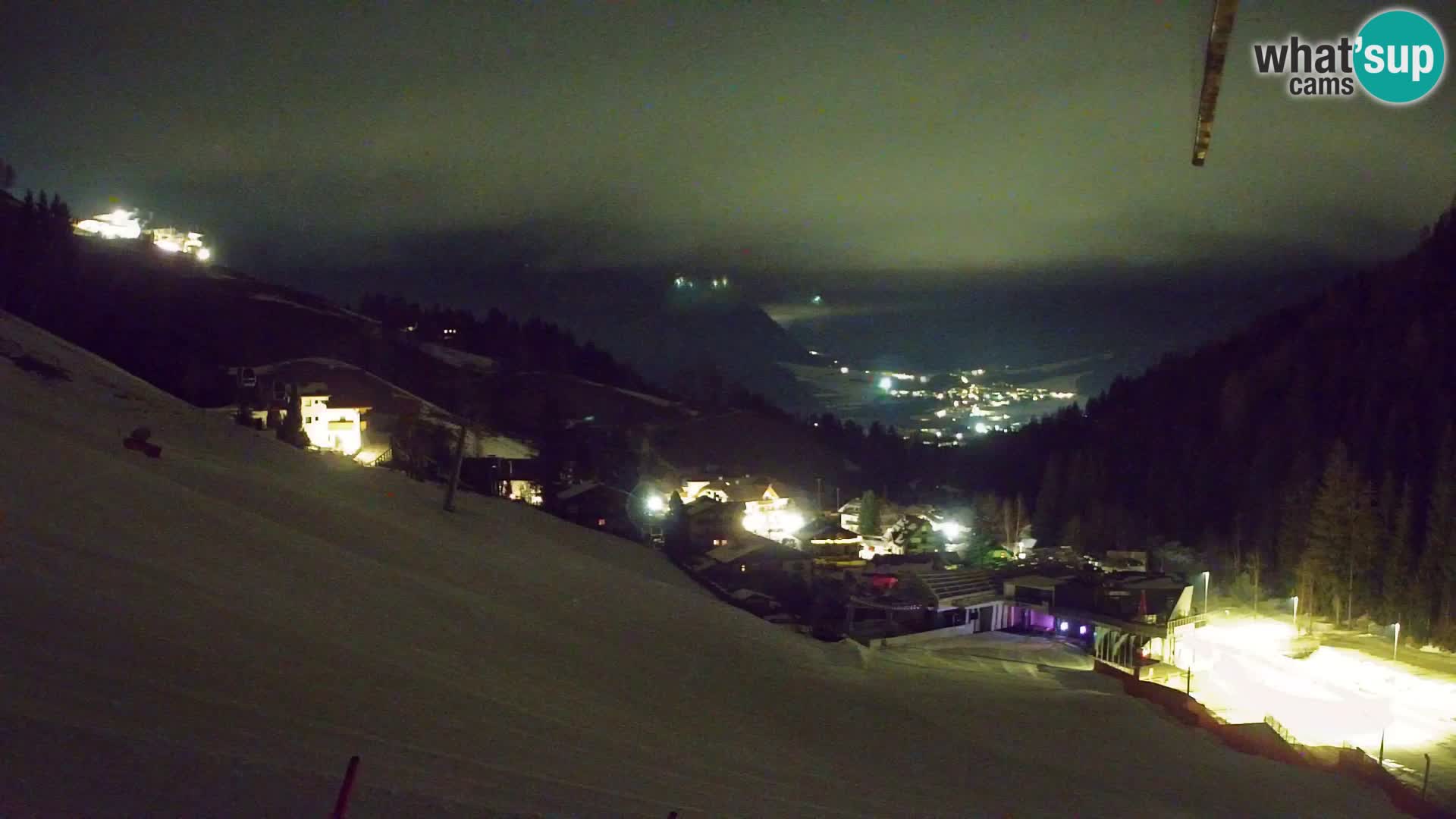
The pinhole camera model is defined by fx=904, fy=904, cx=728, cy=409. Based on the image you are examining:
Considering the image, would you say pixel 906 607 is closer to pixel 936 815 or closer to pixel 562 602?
pixel 562 602

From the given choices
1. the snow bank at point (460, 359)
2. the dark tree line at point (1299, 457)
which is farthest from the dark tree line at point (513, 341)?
the dark tree line at point (1299, 457)

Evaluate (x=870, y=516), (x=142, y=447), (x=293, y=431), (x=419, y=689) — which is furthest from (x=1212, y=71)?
(x=870, y=516)

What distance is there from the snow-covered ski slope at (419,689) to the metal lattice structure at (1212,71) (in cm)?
741

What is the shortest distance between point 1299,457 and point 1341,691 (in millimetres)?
28085

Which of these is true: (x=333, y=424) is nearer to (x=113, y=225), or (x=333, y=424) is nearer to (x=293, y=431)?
(x=293, y=431)

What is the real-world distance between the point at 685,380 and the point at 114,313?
6538cm

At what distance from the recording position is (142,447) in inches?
455

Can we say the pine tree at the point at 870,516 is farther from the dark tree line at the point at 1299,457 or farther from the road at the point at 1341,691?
the road at the point at 1341,691

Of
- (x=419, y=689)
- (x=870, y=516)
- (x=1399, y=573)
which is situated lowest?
(x=419, y=689)

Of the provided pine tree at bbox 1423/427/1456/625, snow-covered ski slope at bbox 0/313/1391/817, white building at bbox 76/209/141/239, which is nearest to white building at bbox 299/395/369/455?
snow-covered ski slope at bbox 0/313/1391/817

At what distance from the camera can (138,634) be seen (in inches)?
214

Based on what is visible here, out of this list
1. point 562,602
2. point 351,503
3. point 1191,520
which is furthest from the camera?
point 1191,520

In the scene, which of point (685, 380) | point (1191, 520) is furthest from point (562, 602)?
point (685, 380)

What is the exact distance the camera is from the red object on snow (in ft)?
37.5
